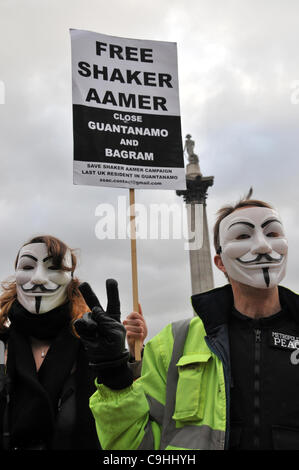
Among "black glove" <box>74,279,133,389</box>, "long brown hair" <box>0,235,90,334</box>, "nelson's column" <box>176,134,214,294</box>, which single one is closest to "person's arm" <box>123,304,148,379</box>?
"long brown hair" <box>0,235,90,334</box>

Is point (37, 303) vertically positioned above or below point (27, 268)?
below

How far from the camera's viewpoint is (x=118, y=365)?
2674 millimetres

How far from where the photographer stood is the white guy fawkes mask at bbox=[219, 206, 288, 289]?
10.0 feet

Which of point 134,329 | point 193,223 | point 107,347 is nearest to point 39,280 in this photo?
point 134,329

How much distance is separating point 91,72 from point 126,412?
4.11 m

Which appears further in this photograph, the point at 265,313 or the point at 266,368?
the point at 265,313

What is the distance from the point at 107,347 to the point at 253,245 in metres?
1.21

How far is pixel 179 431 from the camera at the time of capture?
8.66 feet

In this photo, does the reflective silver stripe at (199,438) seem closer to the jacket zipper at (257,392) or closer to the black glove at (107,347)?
the jacket zipper at (257,392)

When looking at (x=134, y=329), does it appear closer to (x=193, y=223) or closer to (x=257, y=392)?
(x=257, y=392)

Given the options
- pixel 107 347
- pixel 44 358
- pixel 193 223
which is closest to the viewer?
pixel 107 347

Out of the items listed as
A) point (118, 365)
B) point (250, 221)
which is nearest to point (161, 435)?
point (118, 365)

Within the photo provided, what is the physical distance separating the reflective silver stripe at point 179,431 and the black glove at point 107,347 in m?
0.26
